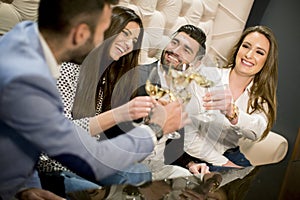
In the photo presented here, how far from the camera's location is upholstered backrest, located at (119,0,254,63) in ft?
4.99

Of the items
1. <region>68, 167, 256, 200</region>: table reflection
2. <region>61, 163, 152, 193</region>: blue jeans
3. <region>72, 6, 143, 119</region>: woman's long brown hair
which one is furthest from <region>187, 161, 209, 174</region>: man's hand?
<region>72, 6, 143, 119</region>: woman's long brown hair

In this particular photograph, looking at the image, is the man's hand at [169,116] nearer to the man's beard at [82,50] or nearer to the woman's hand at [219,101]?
the man's beard at [82,50]

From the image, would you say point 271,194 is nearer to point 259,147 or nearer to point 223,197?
point 223,197

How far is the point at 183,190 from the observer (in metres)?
1.04

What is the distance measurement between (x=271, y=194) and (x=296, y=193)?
194 mm

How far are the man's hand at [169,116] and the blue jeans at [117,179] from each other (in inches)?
4.9

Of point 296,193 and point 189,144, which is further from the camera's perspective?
point 189,144

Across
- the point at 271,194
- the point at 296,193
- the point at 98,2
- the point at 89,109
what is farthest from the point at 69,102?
the point at 296,193

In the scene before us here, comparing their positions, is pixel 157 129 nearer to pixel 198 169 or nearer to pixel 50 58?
pixel 50 58

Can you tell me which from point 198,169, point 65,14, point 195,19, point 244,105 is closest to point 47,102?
point 65,14

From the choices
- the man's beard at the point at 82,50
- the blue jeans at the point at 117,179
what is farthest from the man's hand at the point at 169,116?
the man's beard at the point at 82,50

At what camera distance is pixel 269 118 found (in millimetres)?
1585

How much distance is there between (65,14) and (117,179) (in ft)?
1.49

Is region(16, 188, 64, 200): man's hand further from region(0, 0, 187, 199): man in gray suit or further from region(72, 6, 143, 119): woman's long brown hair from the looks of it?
region(72, 6, 143, 119): woman's long brown hair
